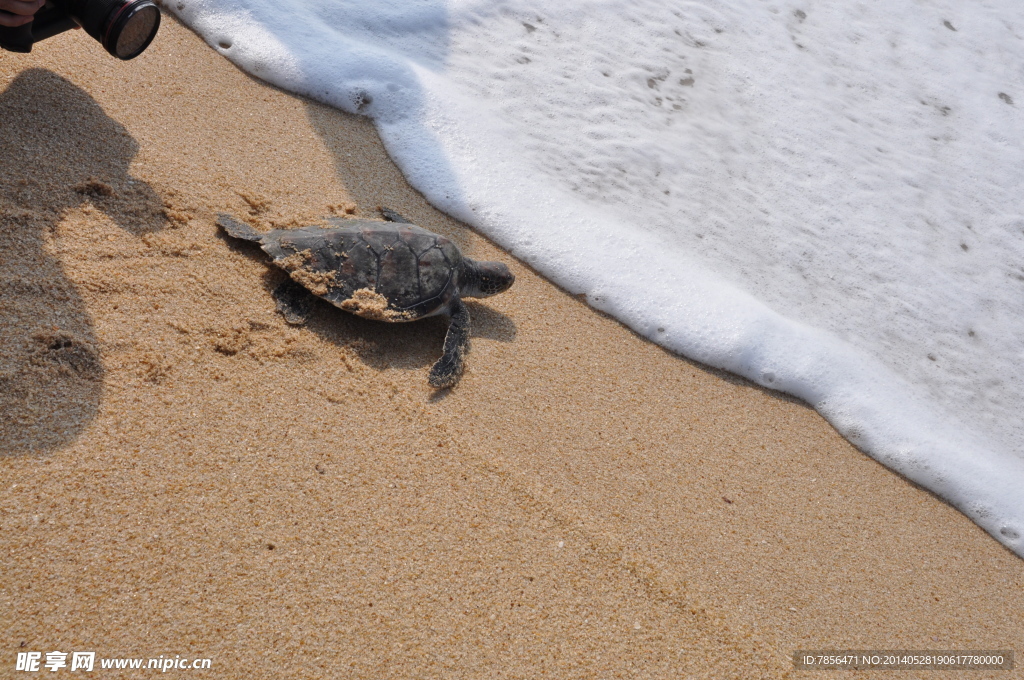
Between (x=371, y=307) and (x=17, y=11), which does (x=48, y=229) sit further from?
(x=371, y=307)

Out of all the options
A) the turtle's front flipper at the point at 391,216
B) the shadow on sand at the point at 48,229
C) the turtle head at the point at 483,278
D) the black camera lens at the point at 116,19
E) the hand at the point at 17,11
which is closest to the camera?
the shadow on sand at the point at 48,229

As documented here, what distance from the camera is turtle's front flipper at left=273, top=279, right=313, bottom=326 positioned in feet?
7.91

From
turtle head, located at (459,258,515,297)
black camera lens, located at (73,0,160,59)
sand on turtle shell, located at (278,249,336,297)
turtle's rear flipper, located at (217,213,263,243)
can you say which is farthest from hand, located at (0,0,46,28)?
turtle head, located at (459,258,515,297)

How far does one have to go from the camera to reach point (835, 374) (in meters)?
3.11

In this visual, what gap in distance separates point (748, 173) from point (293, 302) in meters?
2.95

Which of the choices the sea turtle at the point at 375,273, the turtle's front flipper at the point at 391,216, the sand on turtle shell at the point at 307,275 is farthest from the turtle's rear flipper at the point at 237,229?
the turtle's front flipper at the point at 391,216

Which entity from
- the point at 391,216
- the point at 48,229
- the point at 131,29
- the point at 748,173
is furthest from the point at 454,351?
the point at 748,173

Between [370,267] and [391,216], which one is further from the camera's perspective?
[391,216]

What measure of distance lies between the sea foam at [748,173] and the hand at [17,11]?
51.9 inches

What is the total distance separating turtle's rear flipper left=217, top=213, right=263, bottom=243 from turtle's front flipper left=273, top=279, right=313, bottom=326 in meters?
0.22

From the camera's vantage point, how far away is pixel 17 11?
2172 millimetres

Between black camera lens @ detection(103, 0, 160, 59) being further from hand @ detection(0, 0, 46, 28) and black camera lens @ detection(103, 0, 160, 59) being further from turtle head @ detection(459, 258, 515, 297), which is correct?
turtle head @ detection(459, 258, 515, 297)

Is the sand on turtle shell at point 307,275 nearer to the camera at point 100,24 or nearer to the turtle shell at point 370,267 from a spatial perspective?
the turtle shell at point 370,267

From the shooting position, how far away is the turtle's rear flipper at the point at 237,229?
2.52m
